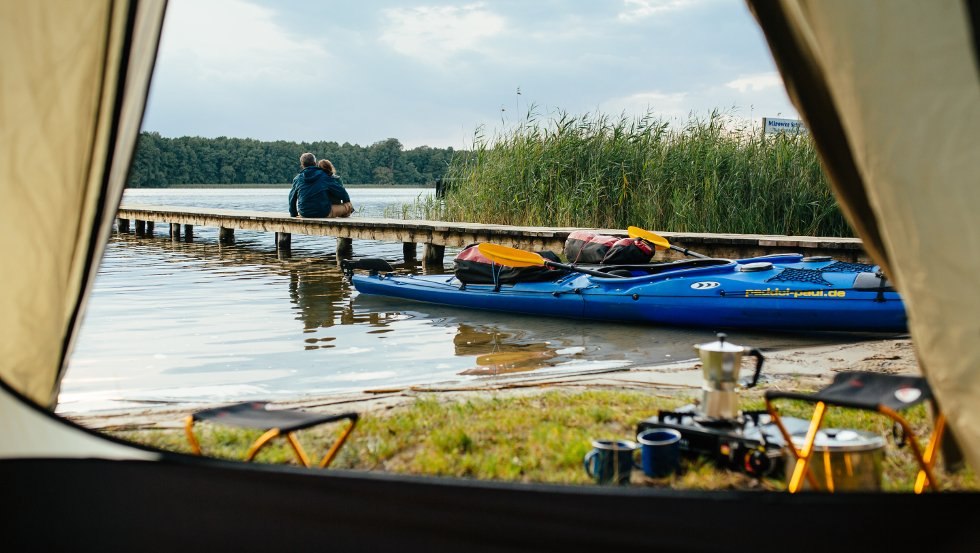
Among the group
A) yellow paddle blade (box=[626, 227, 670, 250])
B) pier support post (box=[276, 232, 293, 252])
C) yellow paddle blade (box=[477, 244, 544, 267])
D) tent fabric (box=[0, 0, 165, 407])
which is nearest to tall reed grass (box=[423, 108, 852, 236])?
yellow paddle blade (box=[626, 227, 670, 250])

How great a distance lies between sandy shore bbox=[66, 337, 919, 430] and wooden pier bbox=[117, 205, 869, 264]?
2305 mm

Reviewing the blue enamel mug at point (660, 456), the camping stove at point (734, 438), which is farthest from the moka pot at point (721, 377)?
the blue enamel mug at point (660, 456)

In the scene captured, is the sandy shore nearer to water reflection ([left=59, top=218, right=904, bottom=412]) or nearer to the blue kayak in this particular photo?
the blue kayak

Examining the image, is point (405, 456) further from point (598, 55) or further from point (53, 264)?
point (598, 55)

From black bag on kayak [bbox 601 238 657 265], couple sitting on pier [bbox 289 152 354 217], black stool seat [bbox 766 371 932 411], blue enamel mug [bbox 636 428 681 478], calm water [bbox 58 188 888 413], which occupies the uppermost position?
couple sitting on pier [bbox 289 152 354 217]

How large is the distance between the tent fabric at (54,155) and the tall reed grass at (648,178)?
7.08 meters

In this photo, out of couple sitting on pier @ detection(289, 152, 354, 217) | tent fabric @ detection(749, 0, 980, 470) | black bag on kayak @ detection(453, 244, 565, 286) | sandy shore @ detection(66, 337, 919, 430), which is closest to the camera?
tent fabric @ detection(749, 0, 980, 470)

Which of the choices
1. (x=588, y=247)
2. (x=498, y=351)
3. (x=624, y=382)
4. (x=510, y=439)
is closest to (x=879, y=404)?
(x=510, y=439)

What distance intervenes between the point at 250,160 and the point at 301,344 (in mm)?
11595

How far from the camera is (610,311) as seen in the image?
6.37 metres

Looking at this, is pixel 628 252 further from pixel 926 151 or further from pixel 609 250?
pixel 926 151

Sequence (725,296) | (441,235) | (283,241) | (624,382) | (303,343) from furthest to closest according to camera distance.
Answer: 1. (283,241)
2. (441,235)
3. (303,343)
4. (725,296)
5. (624,382)

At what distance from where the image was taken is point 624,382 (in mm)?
3986

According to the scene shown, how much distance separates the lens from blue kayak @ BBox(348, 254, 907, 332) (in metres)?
5.61
